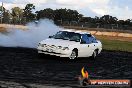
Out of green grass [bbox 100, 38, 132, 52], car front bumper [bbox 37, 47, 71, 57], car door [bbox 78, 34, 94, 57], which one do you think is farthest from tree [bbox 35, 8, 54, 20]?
car front bumper [bbox 37, 47, 71, 57]

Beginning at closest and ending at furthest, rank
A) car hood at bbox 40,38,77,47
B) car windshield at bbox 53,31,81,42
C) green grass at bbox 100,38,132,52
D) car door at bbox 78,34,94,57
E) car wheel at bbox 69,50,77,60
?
car hood at bbox 40,38,77,47
car wheel at bbox 69,50,77,60
car door at bbox 78,34,94,57
car windshield at bbox 53,31,81,42
green grass at bbox 100,38,132,52

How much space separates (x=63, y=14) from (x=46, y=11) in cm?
612

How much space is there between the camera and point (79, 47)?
18828mm

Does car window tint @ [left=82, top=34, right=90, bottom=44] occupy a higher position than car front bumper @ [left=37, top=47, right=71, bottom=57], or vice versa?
car window tint @ [left=82, top=34, right=90, bottom=44]

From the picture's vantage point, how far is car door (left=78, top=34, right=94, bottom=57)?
19141mm

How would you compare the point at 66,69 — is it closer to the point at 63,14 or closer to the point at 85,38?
the point at 85,38

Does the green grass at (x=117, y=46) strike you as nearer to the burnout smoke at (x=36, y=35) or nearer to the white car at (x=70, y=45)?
the burnout smoke at (x=36, y=35)

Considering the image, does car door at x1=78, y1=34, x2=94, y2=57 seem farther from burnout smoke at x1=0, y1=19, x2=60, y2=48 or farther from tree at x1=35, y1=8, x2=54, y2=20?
tree at x1=35, y1=8, x2=54, y2=20

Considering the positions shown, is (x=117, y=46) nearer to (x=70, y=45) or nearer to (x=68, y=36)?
(x=68, y=36)

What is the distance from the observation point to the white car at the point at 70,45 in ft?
58.5

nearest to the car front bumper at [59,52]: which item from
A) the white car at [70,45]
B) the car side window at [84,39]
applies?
the white car at [70,45]

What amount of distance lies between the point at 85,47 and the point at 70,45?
153cm

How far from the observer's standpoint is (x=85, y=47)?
1947 centimetres

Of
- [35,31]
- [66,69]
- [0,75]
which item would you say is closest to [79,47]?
[66,69]
